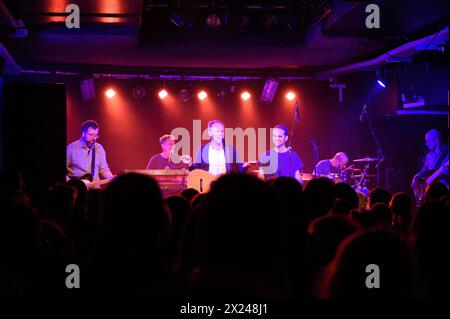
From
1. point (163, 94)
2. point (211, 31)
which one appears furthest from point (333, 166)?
point (163, 94)

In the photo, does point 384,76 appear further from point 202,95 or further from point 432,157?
point 202,95

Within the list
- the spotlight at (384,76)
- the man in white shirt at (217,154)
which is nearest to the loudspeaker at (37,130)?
the man in white shirt at (217,154)

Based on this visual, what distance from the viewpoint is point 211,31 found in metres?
8.41

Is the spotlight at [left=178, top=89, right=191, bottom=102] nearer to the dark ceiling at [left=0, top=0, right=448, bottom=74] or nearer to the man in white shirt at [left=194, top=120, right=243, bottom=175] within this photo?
the man in white shirt at [left=194, top=120, right=243, bottom=175]

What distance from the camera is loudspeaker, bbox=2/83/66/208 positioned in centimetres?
681

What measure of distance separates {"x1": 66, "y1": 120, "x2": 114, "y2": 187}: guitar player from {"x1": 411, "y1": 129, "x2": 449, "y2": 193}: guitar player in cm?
621

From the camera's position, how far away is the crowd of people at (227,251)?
1.49 meters

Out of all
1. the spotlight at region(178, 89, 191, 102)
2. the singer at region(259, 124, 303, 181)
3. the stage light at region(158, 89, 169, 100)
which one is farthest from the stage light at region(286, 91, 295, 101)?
the stage light at region(158, 89, 169, 100)

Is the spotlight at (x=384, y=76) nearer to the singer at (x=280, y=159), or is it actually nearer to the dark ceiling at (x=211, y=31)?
the dark ceiling at (x=211, y=31)

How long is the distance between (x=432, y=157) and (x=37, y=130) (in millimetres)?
6881

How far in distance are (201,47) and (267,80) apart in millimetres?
2890

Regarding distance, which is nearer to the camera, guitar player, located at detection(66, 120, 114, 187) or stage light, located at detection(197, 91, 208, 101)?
guitar player, located at detection(66, 120, 114, 187)

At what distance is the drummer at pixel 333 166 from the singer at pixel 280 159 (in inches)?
22.0
